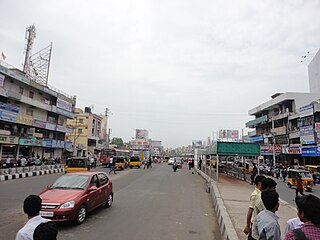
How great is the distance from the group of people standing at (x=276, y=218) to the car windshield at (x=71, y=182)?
545cm

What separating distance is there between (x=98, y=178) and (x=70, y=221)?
2.06m

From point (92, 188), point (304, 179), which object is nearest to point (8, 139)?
point (92, 188)

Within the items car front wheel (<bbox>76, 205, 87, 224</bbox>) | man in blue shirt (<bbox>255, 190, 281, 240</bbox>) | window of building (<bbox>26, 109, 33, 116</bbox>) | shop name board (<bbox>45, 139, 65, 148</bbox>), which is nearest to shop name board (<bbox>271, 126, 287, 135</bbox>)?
shop name board (<bbox>45, 139, 65, 148</bbox>)

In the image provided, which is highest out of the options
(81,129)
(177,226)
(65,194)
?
(81,129)

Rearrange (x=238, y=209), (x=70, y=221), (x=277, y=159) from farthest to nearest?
(x=277, y=159) → (x=238, y=209) → (x=70, y=221)

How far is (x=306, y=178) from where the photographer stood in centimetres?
1988

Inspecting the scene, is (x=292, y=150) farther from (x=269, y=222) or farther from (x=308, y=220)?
(x=308, y=220)

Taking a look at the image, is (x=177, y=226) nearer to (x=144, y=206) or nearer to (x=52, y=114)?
(x=144, y=206)

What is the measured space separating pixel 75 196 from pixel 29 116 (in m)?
31.9

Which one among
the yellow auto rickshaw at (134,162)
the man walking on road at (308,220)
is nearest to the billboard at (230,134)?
the yellow auto rickshaw at (134,162)

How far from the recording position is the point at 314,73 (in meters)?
46.2

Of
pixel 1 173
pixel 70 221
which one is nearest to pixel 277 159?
pixel 1 173

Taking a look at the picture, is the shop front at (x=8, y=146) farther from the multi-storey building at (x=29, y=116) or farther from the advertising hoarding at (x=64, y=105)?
the advertising hoarding at (x=64, y=105)

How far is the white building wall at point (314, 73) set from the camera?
4384 centimetres
